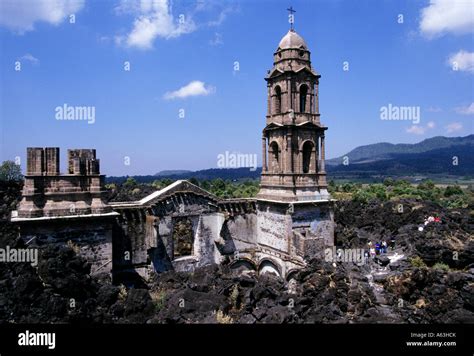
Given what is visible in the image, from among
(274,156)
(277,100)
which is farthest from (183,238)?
(277,100)

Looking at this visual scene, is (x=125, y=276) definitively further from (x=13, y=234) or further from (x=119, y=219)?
(x=13, y=234)

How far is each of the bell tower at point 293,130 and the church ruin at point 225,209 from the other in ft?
0.21

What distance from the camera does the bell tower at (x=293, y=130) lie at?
2411 cm

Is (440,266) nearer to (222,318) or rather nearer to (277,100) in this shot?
(277,100)

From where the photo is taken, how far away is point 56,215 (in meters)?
18.3

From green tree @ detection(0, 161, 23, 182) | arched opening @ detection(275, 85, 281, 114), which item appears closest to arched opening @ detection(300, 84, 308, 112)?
arched opening @ detection(275, 85, 281, 114)

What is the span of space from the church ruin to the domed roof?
7 centimetres

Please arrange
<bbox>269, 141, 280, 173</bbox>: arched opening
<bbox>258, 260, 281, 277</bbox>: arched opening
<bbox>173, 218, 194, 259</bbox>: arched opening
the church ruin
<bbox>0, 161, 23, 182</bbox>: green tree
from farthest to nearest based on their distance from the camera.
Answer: <bbox>0, 161, 23, 182</bbox>: green tree → <bbox>173, 218, 194, 259</bbox>: arched opening → <bbox>269, 141, 280, 173</bbox>: arched opening → <bbox>258, 260, 281, 277</bbox>: arched opening → the church ruin

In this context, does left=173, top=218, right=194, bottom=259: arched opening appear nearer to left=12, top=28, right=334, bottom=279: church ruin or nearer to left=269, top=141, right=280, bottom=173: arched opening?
left=12, top=28, right=334, bottom=279: church ruin

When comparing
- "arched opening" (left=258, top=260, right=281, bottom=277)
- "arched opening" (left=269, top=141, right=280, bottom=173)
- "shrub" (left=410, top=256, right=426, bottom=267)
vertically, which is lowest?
"arched opening" (left=258, top=260, right=281, bottom=277)

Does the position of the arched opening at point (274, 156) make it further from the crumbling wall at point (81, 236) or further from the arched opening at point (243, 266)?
the crumbling wall at point (81, 236)

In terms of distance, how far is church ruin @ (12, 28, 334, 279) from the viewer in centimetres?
1869

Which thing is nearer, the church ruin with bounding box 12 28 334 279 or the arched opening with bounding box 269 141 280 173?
the church ruin with bounding box 12 28 334 279

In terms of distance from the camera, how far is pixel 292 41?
24.8m
